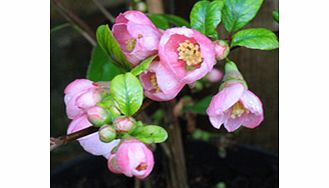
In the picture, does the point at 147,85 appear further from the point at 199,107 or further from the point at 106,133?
the point at 199,107

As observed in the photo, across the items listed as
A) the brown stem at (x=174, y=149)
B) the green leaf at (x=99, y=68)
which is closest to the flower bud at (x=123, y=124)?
the green leaf at (x=99, y=68)

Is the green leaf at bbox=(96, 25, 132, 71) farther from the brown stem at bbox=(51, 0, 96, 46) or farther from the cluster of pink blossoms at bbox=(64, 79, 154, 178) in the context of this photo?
the brown stem at bbox=(51, 0, 96, 46)

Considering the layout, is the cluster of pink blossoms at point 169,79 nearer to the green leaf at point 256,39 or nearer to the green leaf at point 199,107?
the green leaf at point 256,39

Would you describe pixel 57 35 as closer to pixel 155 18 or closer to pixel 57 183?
pixel 57 183

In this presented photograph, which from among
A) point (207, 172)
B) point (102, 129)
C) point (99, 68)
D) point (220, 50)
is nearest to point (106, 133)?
point (102, 129)

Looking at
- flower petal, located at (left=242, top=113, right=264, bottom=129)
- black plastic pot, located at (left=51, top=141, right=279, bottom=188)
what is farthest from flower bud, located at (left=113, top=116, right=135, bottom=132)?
black plastic pot, located at (left=51, top=141, right=279, bottom=188)

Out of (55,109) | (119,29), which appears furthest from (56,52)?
(119,29)

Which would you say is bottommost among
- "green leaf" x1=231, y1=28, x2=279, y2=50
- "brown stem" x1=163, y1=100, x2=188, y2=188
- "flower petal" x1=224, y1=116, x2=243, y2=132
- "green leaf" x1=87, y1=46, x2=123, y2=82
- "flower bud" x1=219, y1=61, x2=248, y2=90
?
"brown stem" x1=163, y1=100, x2=188, y2=188
